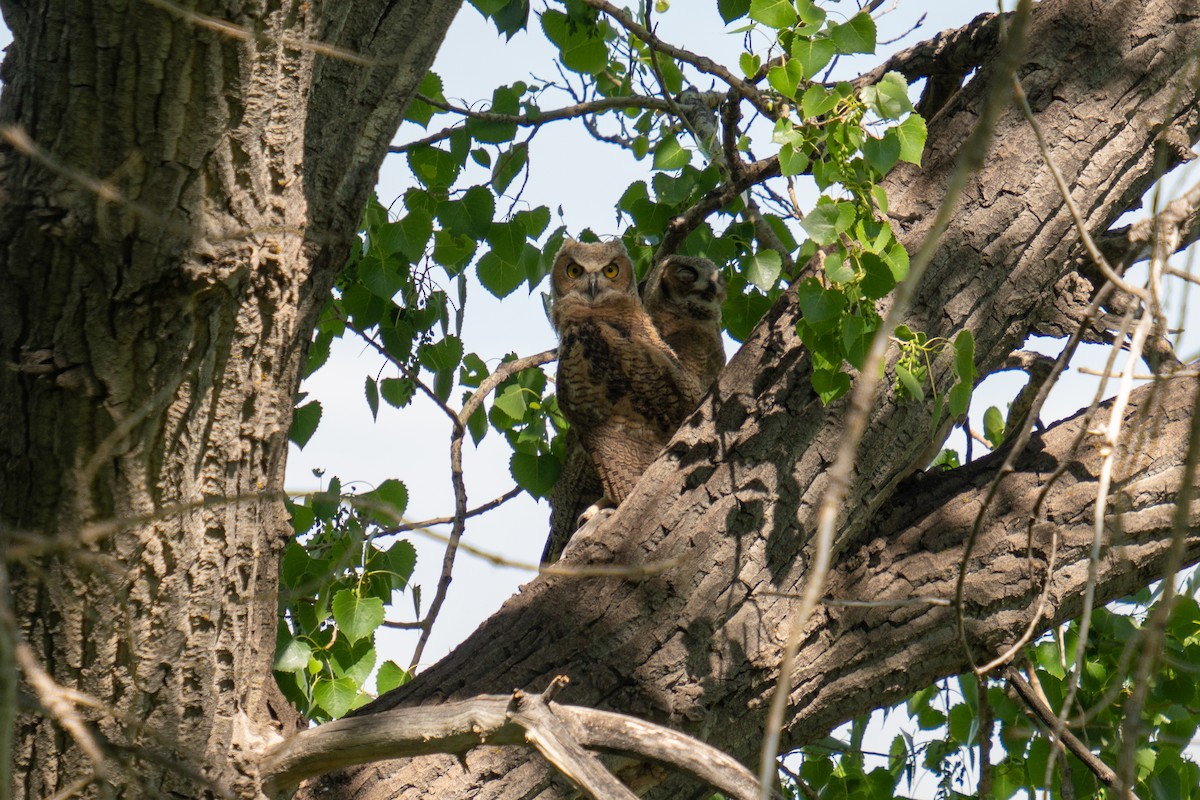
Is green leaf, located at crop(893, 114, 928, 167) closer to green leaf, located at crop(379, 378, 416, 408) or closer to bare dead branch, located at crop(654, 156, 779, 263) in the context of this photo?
bare dead branch, located at crop(654, 156, 779, 263)

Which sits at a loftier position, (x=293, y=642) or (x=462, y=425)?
(x=462, y=425)

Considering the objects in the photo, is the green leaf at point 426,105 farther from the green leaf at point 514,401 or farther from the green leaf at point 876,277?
the green leaf at point 876,277

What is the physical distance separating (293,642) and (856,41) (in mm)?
1848

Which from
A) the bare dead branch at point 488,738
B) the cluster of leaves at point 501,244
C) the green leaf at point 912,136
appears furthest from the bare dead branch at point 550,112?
the bare dead branch at point 488,738

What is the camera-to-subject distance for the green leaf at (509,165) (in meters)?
3.43

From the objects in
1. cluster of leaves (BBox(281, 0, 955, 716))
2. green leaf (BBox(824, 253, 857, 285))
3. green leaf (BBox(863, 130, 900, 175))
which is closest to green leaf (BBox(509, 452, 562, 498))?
cluster of leaves (BBox(281, 0, 955, 716))

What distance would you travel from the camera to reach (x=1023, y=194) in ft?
8.25

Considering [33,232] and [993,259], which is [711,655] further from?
[33,232]

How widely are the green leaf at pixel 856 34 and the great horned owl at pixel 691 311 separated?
81.8 inches

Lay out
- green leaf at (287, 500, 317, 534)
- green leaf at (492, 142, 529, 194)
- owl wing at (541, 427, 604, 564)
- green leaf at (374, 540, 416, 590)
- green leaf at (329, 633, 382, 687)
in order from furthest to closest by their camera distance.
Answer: owl wing at (541, 427, 604, 564), green leaf at (492, 142, 529, 194), green leaf at (287, 500, 317, 534), green leaf at (374, 540, 416, 590), green leaf at (329, 633, 382, 687)

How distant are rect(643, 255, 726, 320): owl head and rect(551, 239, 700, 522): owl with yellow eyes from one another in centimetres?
19

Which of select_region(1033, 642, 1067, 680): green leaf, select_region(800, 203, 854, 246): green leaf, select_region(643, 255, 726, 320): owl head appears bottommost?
select_region(1033, 642, 1067, 680): green leaf

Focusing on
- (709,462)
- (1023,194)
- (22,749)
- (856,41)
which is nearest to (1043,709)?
(709,462)

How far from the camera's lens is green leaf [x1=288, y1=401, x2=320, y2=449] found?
134 inches
